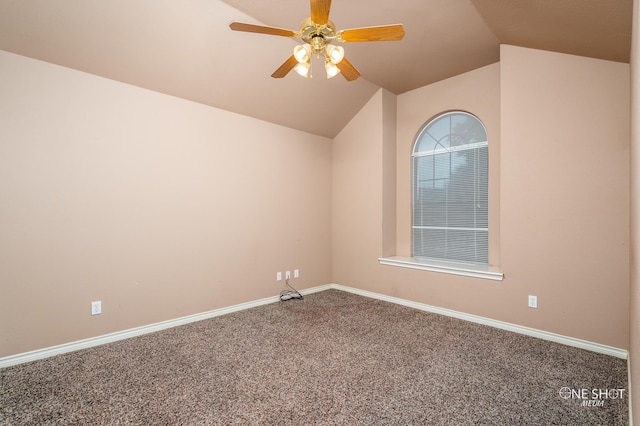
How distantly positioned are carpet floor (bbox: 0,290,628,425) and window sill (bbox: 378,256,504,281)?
0.56 meters

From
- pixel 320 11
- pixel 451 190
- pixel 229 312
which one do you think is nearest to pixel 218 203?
pixel 229 312

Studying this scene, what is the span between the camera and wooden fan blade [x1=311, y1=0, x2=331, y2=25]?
1.69 metres

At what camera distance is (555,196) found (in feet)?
9.11

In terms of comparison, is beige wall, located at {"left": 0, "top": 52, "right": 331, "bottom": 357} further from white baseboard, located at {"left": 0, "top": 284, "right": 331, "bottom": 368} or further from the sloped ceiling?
the sloped ceiling

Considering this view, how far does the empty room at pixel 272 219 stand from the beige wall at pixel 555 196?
0.7 inches

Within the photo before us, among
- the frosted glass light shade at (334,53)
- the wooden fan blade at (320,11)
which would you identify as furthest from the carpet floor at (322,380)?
the wooden fan blade at (320,11)

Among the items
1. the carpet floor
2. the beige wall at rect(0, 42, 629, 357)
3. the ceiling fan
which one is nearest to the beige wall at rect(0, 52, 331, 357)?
the beige wall at rect(0, 42, 629, 357)

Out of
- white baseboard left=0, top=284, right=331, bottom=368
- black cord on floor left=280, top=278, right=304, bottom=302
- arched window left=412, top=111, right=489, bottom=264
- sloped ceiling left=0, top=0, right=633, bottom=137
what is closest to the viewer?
sloped ceiling left=0, top=0, right=633, bottom=137

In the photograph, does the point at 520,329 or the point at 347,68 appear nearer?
the point at 347,68

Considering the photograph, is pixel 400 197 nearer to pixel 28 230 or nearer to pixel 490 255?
pixel 490 255

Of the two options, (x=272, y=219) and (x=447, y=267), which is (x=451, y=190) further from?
(x=272, y=219)

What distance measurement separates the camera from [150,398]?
1.95 metres

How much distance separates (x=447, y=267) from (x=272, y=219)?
7.69 ft

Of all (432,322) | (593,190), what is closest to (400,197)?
(432,322)
